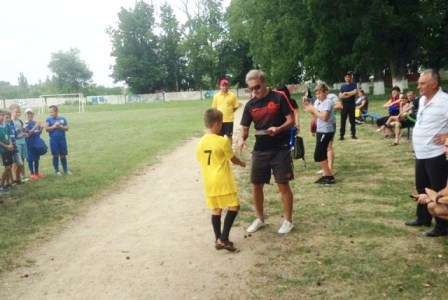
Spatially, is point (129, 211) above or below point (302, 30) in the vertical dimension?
below

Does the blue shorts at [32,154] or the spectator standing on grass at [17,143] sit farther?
the blue shorts at [32,154]

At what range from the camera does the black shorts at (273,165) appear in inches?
214

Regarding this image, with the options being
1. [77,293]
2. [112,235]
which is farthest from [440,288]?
[112,235]

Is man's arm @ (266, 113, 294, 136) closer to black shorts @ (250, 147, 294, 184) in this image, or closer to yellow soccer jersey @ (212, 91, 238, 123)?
black shorts @ (250, 147, 294, 184)

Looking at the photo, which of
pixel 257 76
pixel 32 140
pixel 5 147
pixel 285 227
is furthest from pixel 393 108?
pixel 5 147

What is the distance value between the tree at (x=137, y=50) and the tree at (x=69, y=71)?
972cm

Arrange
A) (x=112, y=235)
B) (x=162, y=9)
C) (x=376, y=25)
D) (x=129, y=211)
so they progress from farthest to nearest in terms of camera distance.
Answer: (x=162, y=9)
(x=376, y=25)
(x=129, y=211)
(x=112, y=235)

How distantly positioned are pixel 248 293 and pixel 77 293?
5.67 feet

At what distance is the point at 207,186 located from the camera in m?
5.12

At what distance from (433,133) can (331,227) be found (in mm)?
1772

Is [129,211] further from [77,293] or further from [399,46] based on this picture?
[399,46]

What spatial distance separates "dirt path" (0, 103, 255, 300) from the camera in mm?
4344

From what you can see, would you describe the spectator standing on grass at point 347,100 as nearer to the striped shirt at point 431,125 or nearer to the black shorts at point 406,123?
the black shorts at point 406,123

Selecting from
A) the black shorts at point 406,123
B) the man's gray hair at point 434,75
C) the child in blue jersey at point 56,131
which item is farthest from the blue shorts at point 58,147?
the black shorts at point 406,123
